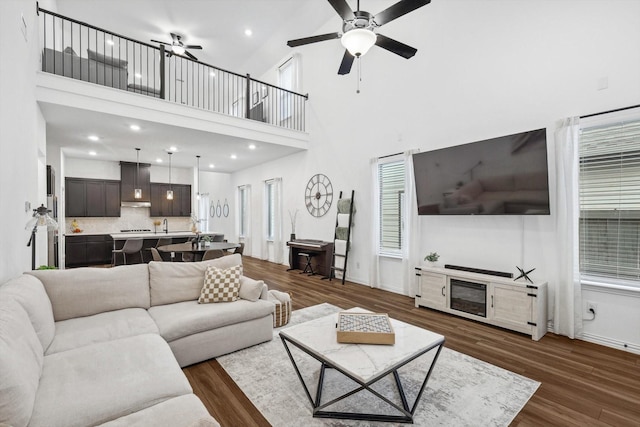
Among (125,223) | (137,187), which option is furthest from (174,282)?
(125,223)

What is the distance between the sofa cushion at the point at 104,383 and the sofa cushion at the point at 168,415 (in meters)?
0.10

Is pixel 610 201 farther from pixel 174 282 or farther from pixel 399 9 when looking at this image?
pixel 174 282

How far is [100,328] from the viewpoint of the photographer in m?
2.35

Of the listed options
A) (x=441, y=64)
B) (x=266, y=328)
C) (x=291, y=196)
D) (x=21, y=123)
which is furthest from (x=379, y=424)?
(x=291, y=196)

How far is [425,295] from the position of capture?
13.8 ft

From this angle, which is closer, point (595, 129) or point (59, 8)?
point (595, 129)

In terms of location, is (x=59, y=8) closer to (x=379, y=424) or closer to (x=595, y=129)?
(x=379, y=424)

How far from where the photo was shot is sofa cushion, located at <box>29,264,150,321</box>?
8.29 feet

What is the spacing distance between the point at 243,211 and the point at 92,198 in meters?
4.15

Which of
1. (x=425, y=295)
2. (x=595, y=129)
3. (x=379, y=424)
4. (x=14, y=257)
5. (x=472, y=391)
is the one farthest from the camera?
(x=425, y=295)

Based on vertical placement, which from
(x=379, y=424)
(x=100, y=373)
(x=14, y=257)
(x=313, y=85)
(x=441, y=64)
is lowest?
(x=379, y=424)

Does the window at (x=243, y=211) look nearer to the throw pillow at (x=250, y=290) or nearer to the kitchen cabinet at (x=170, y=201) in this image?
the kitchen cabinet at (x=170, y=201)

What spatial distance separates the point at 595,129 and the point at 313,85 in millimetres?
5456

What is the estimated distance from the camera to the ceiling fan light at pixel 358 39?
8.63 ft
